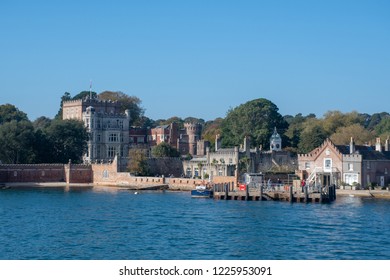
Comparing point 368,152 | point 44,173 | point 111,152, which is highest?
point 111,152

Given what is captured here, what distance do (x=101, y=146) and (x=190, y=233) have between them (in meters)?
61.7

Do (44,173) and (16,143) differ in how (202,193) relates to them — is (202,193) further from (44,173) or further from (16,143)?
(16,143)

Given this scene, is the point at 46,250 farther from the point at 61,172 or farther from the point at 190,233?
the point at 61,172

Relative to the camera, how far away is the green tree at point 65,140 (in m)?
96.6

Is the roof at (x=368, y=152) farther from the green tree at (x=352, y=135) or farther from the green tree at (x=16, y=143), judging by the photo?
the green tree at (x=16, y=143)

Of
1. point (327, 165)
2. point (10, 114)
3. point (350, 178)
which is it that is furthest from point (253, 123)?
point (10, 114)

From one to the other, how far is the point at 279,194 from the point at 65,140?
120 feet

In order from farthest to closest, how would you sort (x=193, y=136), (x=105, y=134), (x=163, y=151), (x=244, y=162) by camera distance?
(x=193, y=136)
(x=105, y=134)
(x=163, y=151)
(x=244, y=162)

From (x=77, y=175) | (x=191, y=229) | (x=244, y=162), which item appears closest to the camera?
(x=191, y=229)

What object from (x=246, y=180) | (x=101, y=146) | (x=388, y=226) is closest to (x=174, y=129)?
(x=101, y=146)

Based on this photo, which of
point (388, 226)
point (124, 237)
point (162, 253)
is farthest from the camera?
point (388, 226)

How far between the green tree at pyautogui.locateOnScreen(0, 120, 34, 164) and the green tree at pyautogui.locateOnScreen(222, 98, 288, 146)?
2654cm

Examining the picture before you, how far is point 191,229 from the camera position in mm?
48000

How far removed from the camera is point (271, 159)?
87250 millimetres
